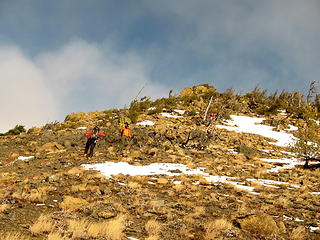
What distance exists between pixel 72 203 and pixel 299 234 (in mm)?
6510

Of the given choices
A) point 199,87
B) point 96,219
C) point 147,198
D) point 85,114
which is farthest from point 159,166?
point 199,87

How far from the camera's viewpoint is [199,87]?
168ft

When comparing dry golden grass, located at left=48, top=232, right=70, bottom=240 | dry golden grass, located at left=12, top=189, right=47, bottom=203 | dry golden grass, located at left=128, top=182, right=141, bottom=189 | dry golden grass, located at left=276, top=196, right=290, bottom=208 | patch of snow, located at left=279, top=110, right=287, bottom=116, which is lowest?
dry golden grass, located at left=48, top=232, right=70, bottom=240

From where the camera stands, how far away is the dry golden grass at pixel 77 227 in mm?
6118

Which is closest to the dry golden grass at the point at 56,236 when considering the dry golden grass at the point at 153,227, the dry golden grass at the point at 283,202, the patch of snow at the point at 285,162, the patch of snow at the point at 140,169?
the dry golden grass at the point at 153,227

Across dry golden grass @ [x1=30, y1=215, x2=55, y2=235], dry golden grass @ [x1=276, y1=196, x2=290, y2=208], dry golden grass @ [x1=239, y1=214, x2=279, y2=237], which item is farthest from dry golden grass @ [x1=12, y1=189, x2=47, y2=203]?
dry golden grass @ [x1=276, y1=196, x2=290, y2=208]

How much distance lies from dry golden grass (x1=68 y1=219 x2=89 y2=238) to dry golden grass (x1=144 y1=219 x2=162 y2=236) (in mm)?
1542

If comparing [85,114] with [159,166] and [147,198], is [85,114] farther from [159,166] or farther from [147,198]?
[147,198]

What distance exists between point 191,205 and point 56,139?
56.6 ft

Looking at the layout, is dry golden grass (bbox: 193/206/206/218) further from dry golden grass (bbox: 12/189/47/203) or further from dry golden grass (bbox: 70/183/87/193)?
dry golden grass (bbox: 12/189/47/203)

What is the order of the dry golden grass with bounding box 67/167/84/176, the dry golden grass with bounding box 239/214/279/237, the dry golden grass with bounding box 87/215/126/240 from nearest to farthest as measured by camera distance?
1. the dry golden grass with bounding box 87/215/126/240
2. the dry golden grass with bounding box 239/214/279/237
3. the dry golden grass with bounding box 67/167/84/176

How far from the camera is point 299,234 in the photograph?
23.3 feet

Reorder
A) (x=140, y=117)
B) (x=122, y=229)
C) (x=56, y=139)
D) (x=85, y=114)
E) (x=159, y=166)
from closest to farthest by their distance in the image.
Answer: (x=122, y=229), (x=159, y=166), (x=56, y=139), (x=140, y=117), (x=85, y=114)

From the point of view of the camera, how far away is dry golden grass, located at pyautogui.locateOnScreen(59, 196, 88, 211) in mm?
8242
